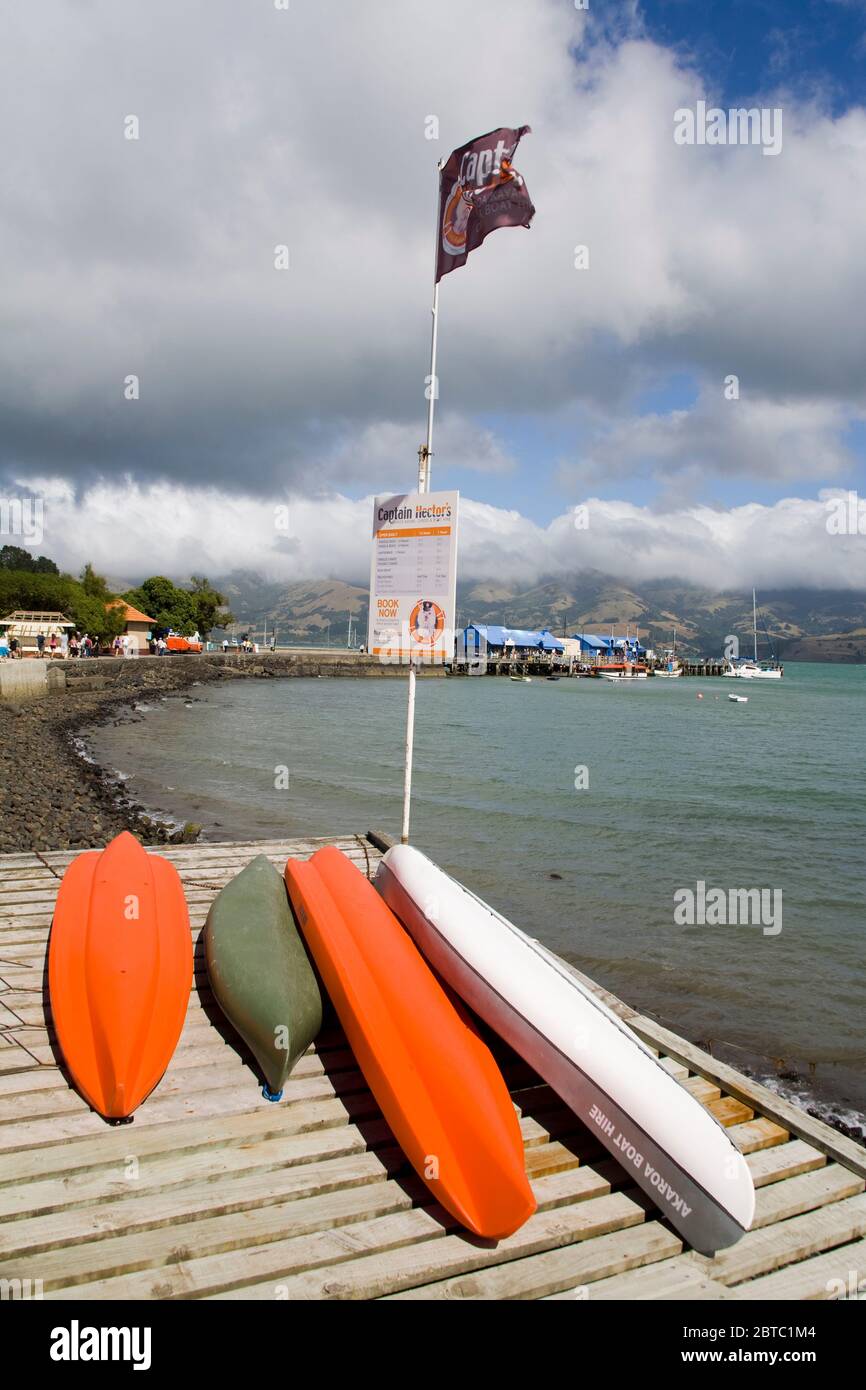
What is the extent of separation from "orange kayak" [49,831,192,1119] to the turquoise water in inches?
214

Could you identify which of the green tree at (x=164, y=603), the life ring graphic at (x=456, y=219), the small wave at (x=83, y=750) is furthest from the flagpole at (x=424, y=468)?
the green tree at (x=164, y=603)

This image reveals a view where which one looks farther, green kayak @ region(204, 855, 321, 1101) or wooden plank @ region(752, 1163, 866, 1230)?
green kayak @ region(204, 855, 321, 1101)

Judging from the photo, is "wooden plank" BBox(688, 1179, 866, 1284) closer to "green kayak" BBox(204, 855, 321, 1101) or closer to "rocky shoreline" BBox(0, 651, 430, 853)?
"green kayak" BBox(204, 855, 321, 1101)

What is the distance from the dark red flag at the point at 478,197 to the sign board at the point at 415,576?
98.9 inches

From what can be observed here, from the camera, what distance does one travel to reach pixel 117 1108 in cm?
380

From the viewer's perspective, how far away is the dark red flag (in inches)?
282

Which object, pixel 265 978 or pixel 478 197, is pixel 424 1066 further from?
pixel 478 197

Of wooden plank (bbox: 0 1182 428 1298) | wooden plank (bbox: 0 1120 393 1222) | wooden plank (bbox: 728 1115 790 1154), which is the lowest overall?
wooden plank (bbox: 728 1115 790 1154)

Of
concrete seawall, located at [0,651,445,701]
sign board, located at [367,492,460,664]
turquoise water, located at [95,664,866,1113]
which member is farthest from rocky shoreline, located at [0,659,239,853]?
sign board, located at [367,492,460,664]

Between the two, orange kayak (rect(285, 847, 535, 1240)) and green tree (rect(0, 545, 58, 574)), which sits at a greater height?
green tree (rect(0, 545, 58, 574))

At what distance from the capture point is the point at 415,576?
7.04 meters

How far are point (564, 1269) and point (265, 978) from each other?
7.08 ft

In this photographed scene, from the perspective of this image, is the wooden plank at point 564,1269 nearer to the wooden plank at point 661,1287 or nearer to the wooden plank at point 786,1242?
the wooden plank at point 661,1287

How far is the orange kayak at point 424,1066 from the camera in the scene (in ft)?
A: 11.0
